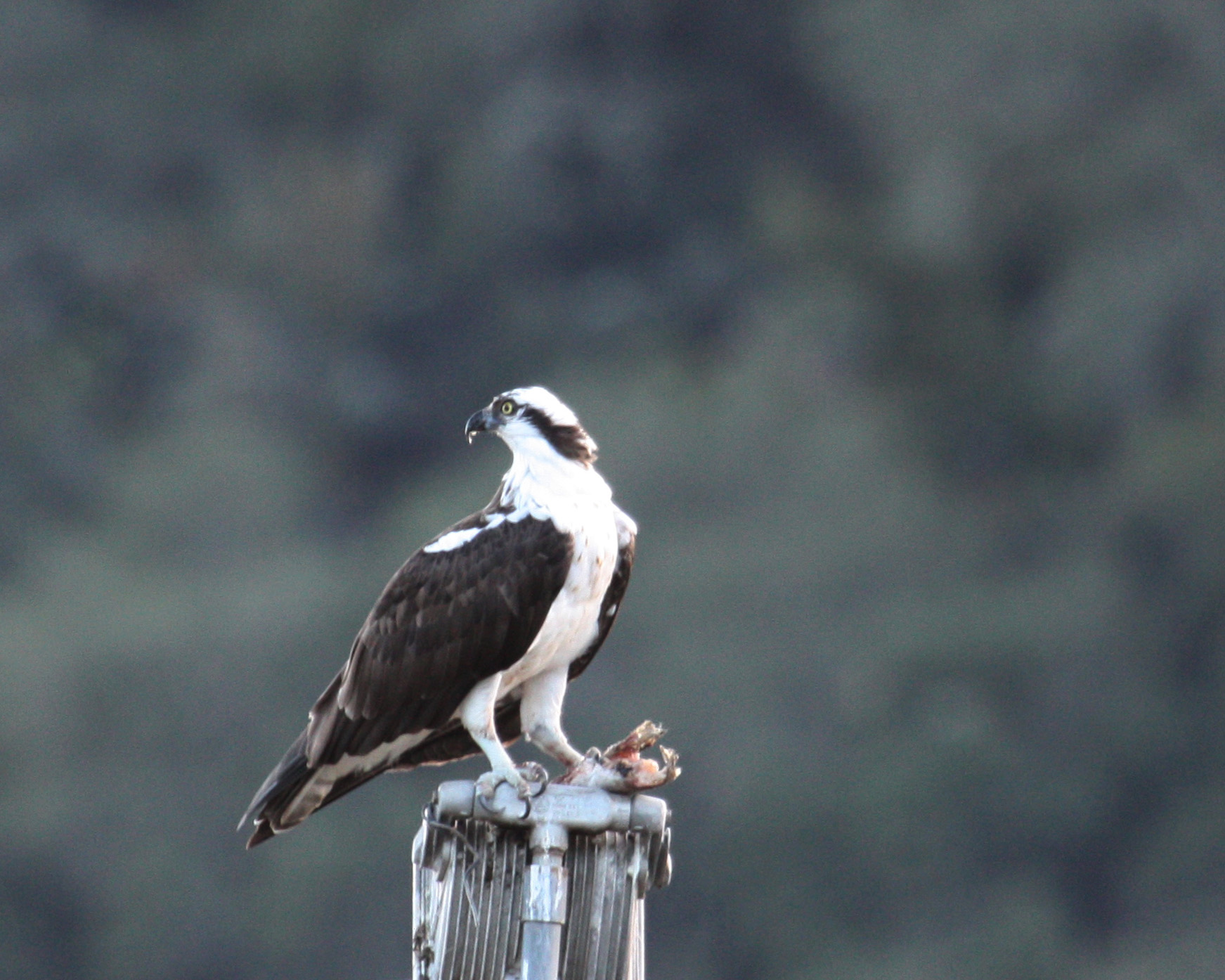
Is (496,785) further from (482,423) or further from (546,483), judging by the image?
(482,423)

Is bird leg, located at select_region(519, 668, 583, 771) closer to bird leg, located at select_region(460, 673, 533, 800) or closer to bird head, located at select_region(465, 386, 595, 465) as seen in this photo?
bird leg, located at select_region(460, 673, 533, 800)

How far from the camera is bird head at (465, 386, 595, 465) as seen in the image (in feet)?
19.9

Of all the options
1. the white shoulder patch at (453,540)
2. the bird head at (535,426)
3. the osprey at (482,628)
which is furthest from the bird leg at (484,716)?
the bird head at (535,426)

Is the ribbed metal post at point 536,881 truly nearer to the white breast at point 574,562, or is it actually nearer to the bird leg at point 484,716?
the bird leg at point 484,716

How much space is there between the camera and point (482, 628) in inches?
230

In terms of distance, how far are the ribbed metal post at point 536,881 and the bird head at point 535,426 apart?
1.32m

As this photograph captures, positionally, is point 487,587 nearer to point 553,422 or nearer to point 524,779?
point 553,422

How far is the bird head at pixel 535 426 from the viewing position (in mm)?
6051

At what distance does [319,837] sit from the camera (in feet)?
68.4

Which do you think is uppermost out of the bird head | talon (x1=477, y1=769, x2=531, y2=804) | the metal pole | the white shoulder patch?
the bird head

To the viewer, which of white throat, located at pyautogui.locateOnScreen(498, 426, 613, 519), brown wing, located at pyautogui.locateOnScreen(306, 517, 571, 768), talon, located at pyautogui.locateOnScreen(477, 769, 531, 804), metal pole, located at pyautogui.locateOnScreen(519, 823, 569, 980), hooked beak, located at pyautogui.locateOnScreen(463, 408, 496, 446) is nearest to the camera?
metal pole, located at pyautogui.locateOnScreen(519, 823, 569, 980)

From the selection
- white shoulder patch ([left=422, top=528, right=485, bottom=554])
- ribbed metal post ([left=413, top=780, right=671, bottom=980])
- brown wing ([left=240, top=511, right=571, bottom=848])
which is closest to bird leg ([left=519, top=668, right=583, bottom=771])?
brown wing ([left=240, top=511, right=571, bottom=848])

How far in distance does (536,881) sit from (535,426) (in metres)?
1.61

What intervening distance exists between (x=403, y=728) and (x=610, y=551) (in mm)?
727
